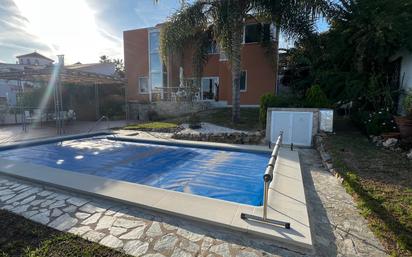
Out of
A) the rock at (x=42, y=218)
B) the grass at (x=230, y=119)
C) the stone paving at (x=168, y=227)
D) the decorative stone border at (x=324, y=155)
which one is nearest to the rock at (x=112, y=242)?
the stone paving at (x=168, y=227)

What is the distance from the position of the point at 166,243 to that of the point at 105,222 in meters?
1.09

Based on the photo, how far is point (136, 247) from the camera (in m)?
2.82

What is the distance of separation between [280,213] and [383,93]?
29.2 feet

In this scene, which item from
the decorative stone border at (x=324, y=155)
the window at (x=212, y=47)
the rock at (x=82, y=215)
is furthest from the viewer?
the window at (x=212, y=47)

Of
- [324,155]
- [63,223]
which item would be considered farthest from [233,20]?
[63,223]

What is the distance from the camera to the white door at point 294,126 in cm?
873

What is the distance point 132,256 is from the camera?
105 inches

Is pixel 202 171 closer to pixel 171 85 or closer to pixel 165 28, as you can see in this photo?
pixel 165 28

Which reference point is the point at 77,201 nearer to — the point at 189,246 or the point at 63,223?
the point at 63,223

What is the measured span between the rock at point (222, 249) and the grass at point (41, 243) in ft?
3.44

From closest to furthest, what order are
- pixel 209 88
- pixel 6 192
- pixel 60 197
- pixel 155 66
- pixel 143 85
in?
pixel 60 197, pixel 6 192, pixel 209 88, pixel 155 66, pixel 143 85

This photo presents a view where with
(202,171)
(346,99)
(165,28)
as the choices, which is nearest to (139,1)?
(165,28)

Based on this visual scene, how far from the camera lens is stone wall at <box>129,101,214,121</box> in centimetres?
1714

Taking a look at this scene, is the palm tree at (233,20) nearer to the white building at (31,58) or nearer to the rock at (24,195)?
the rock at (24,195)
